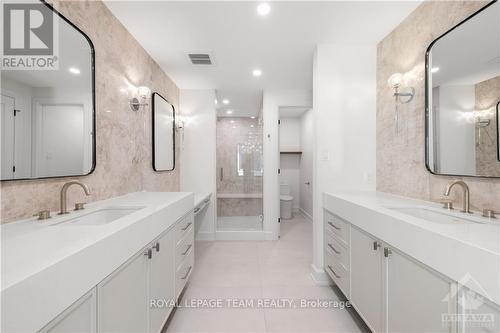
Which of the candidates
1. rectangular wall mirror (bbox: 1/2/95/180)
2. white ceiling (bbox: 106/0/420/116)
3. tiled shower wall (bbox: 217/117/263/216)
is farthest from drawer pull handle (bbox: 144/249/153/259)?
tiled shower wall (bbox: 217/117/263/216)

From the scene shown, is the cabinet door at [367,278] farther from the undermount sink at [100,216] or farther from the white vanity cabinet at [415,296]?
the undermount sink at [100,216]

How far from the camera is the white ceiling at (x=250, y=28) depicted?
1810mm

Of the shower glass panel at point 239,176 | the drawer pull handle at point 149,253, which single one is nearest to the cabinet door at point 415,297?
the drawer pull handle at point 149,253

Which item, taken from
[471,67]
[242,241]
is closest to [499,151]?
[471,67]

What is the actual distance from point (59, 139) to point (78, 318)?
1.09 m

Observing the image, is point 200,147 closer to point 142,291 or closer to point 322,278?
point 322,278

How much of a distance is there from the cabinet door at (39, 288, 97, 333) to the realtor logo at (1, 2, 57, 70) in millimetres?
1169

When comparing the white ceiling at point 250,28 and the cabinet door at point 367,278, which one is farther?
the white ceiling at point 250,28

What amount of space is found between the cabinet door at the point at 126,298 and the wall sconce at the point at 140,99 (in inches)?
61.4

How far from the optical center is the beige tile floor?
1743 mm

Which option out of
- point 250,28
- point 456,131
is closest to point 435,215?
point 456,131

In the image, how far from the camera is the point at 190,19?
1.95 meters

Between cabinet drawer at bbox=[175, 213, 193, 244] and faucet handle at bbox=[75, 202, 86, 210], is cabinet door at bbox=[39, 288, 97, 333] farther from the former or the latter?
cabinet drawer at bbox=[175, 213, 193, 244]

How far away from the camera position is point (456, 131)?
1.51 meters
